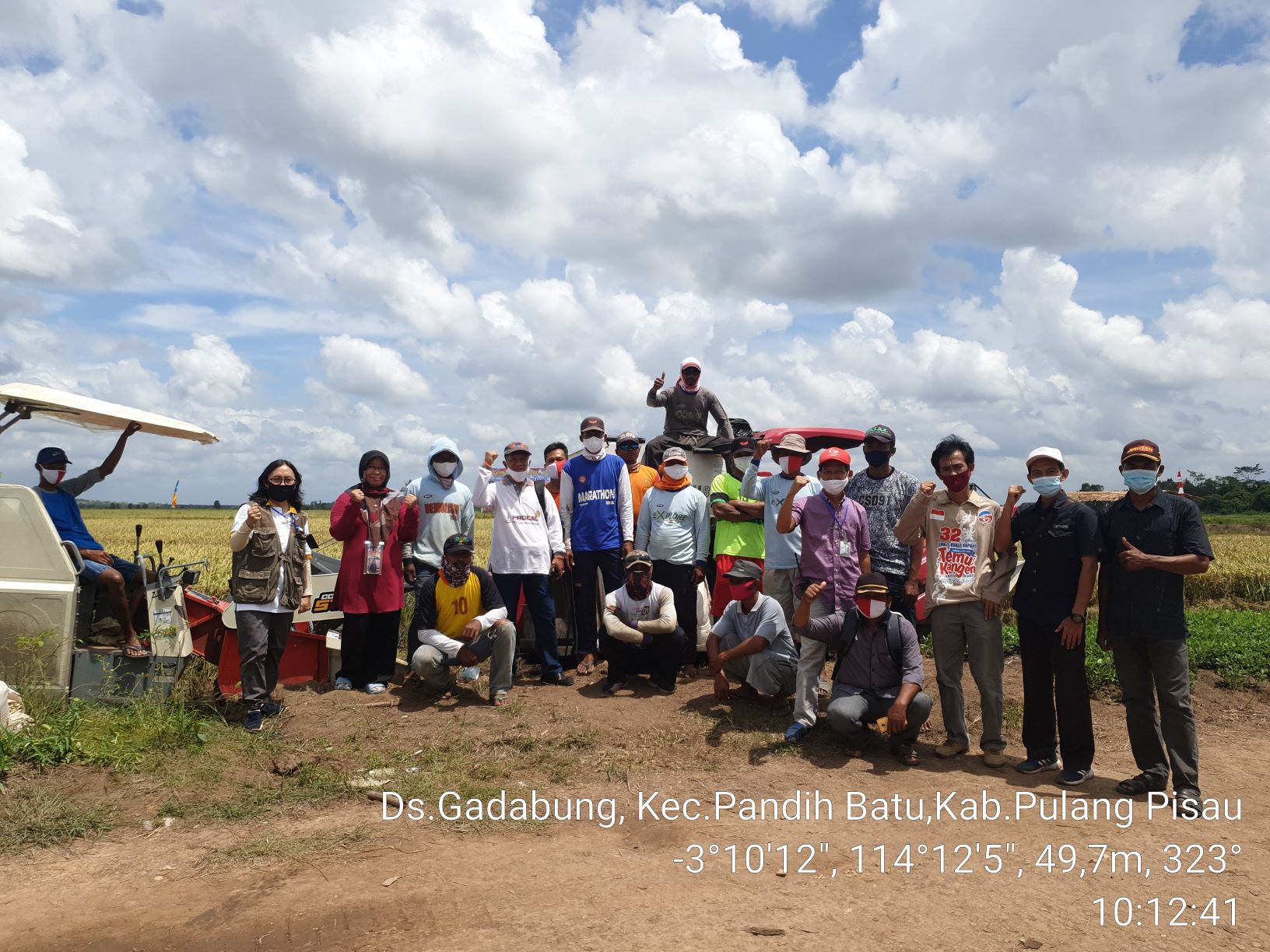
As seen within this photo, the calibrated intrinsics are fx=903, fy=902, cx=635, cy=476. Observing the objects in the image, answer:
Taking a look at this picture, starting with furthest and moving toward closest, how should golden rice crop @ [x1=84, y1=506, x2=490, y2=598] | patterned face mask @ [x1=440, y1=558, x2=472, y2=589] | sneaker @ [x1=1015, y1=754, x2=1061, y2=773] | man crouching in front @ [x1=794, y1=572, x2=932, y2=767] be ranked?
golden rice crop @ [x1=84, y1=506, x2=490, y2=598], patterned face mask @ [x1=440, y1=558, x2=472, y2=589], man crouching in front @ [x1=794, y1=572, x2=932, y2=767], sneaker @ [x1=1015, y1=754, x2=1061, y2=773]

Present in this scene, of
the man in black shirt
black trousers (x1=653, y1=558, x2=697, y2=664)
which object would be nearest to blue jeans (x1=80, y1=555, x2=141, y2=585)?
black trousers (x1=653, y1=558, x2=697, y2=664)

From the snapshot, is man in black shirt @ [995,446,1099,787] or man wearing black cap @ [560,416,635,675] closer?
man in black shirt @ [995,446,1099,787]

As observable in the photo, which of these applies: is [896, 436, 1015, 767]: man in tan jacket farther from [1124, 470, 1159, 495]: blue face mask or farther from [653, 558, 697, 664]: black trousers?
Answer: [653, 558, 697, 664]: black trousers

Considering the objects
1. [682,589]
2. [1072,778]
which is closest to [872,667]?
[1072,778]

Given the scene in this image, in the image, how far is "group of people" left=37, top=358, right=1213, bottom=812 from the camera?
5.71 meters

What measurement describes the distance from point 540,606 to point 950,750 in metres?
3.58

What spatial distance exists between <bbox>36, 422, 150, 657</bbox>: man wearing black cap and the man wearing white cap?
16.2 feet

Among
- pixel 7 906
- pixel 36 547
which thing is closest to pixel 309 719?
pixel 36 547

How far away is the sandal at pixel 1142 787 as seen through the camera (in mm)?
5609

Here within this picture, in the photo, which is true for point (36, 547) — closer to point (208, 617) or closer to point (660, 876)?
point (208, 617)

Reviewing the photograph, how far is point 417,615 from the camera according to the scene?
7488 mm

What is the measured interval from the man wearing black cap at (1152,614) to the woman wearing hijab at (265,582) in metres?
5.68

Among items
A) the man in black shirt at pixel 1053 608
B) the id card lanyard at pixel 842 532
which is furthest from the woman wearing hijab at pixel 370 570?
the man in black shirt at pixel 1053 608

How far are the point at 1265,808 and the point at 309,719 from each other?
255 inches
